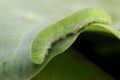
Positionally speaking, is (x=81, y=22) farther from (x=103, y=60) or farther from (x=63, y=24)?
(x=103, y=60)

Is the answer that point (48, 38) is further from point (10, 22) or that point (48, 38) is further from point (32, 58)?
point (10, 22)

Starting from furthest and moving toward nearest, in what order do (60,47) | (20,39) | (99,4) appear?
(99,4), (20,39), (60,47)

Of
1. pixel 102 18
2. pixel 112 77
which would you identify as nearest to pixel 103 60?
pixel 112 77

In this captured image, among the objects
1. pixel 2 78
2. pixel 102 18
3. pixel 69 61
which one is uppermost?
pixel 102 18

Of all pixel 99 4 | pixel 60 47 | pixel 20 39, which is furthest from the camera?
pixel 99 4

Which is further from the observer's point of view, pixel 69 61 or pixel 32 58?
pixel 69 61

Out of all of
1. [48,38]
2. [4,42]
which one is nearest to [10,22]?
[4,42]

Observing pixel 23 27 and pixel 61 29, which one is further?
pixel 23 27

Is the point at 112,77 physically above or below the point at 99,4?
below
